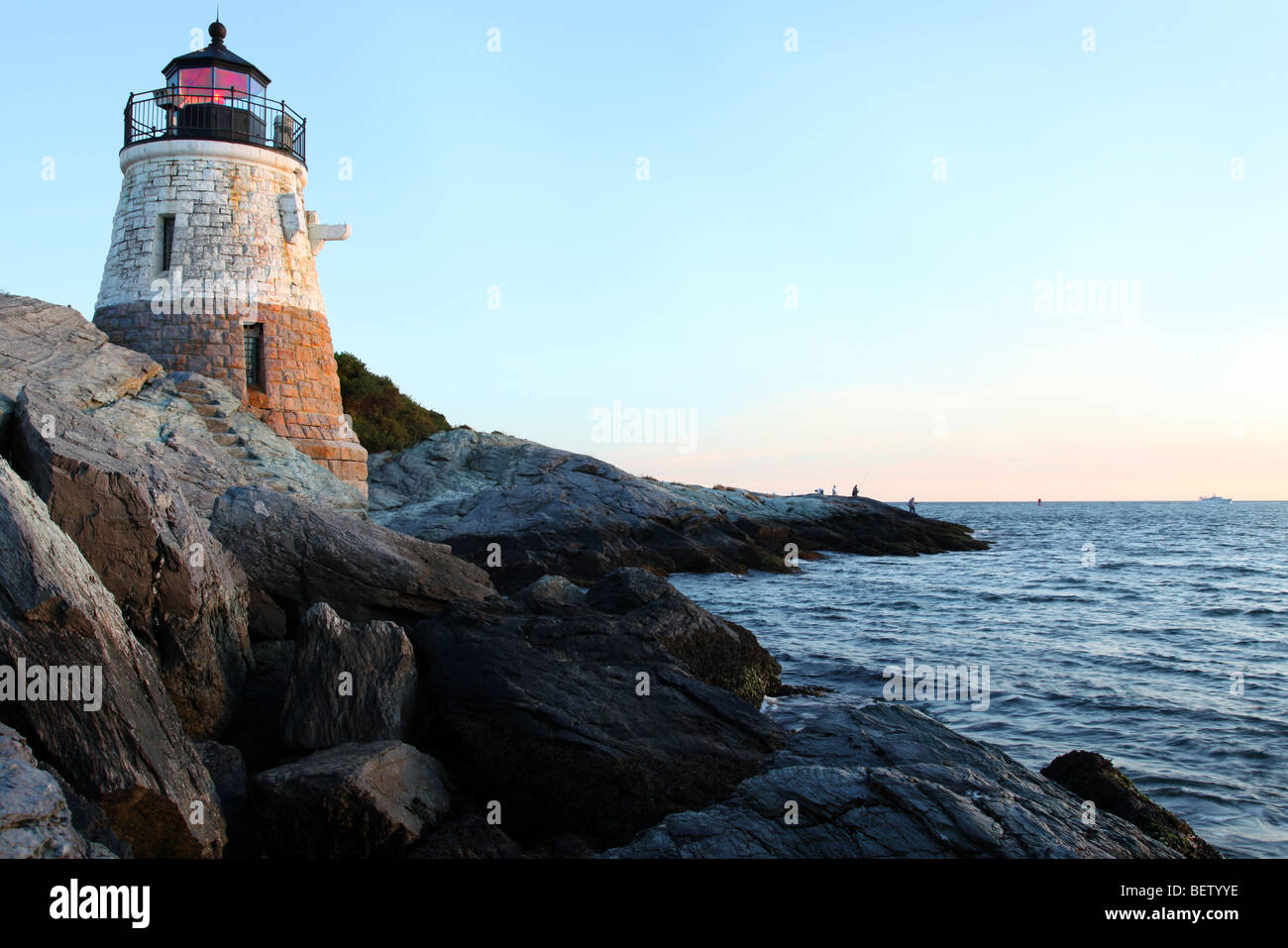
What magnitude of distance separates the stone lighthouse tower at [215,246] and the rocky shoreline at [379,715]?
10648 mm

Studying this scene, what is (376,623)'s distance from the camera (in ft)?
31.2

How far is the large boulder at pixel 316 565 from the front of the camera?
11.5m

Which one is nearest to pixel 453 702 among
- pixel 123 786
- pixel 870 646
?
pixel 123 786

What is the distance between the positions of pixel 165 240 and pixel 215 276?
1.66m

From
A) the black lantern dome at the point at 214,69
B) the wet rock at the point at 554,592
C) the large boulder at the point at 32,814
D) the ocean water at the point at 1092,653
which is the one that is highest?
the black lantern dome at the point at 214,69

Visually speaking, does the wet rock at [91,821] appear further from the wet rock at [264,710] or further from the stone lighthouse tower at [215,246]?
the stone lighthouse tower at [215,246]

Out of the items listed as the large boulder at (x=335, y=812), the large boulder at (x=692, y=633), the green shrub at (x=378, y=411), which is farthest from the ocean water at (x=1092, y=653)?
the green shrub at (x=378, y=411)

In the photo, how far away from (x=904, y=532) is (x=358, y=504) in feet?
117

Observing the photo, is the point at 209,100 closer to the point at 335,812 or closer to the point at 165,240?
the point at 165,240

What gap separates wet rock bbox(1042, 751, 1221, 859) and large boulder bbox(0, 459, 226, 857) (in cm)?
847

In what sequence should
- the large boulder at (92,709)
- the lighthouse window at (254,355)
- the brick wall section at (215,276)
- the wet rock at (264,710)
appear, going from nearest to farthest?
1. the large boulder at (92,709)
2. the wet rock at (264,710)
3. the brick wall section at (215,276)
4. the lighthouse window at (254,355)

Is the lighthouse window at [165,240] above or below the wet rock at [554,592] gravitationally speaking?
above

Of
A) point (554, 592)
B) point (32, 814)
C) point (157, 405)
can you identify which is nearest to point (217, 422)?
point (157, 405)
